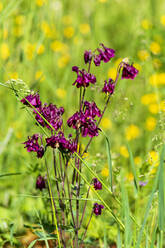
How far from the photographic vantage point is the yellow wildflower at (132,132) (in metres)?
3.03

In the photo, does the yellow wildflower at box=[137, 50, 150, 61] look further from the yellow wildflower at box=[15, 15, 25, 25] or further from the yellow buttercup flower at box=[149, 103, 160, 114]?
the yellow wildflower at box=[15, 15, 25, 25]

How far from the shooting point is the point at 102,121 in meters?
3.44

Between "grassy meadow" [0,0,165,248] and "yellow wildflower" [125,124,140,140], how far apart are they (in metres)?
0.01

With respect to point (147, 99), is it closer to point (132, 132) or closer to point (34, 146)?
point (132, 132)

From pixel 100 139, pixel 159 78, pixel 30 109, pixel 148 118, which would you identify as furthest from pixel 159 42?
pixel 30 109

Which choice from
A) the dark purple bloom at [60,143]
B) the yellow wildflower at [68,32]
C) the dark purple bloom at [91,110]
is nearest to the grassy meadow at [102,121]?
the yellow wildflower at [68,32]

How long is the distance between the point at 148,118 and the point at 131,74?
195 centimetres

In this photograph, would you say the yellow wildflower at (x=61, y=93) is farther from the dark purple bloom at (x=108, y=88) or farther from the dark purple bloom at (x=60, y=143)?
the dark purple bloom at (x=60, y=143)

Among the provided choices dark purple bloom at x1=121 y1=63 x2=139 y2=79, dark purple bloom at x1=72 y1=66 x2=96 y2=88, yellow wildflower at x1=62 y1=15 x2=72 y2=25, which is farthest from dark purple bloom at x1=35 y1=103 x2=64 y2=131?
yellow wildflower at x1=62 y1=15 x2=72 y2=25

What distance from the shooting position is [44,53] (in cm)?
354

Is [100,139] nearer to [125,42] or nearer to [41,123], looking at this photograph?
[41,123]

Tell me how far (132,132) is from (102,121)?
40 cm

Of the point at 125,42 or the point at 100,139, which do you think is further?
the point at 125,42

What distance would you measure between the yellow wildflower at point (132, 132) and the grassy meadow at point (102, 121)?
0.03 ft
